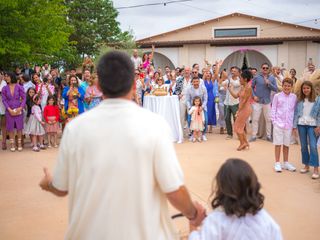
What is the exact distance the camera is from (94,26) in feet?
104

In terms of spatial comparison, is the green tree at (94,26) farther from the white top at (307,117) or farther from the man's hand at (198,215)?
the man's hand at (198,215)

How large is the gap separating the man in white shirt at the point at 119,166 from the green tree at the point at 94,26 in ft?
91.9

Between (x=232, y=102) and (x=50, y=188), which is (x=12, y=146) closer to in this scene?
(x=232, y=102)

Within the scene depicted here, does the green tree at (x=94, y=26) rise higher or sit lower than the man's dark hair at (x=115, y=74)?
higher

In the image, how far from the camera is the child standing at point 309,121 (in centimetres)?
657

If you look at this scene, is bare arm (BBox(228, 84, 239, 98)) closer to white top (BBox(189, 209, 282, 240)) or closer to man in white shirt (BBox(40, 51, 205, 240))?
white top (BBox(189, 209, 282, 240))

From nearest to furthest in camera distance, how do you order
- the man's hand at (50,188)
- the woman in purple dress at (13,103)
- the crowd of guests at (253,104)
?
the man's hand at (50,188), the crowd of guests at (253,104), the woman in purple dress at (13,103)

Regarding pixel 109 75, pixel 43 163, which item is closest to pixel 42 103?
pixel 43 163

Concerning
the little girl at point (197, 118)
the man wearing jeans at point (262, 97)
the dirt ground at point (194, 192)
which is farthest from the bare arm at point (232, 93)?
the dirt ground at point (194, 192)

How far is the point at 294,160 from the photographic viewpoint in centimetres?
795

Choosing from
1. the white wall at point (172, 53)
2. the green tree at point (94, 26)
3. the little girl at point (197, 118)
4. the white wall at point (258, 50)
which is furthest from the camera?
the green tree at point (94, 26)

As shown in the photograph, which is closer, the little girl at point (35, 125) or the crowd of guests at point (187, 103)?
the crowd of guests at point (187, 103)

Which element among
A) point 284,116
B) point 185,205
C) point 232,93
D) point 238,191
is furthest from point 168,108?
point 185,205

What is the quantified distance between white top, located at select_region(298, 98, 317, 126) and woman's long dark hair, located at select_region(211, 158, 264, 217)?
4.80m
